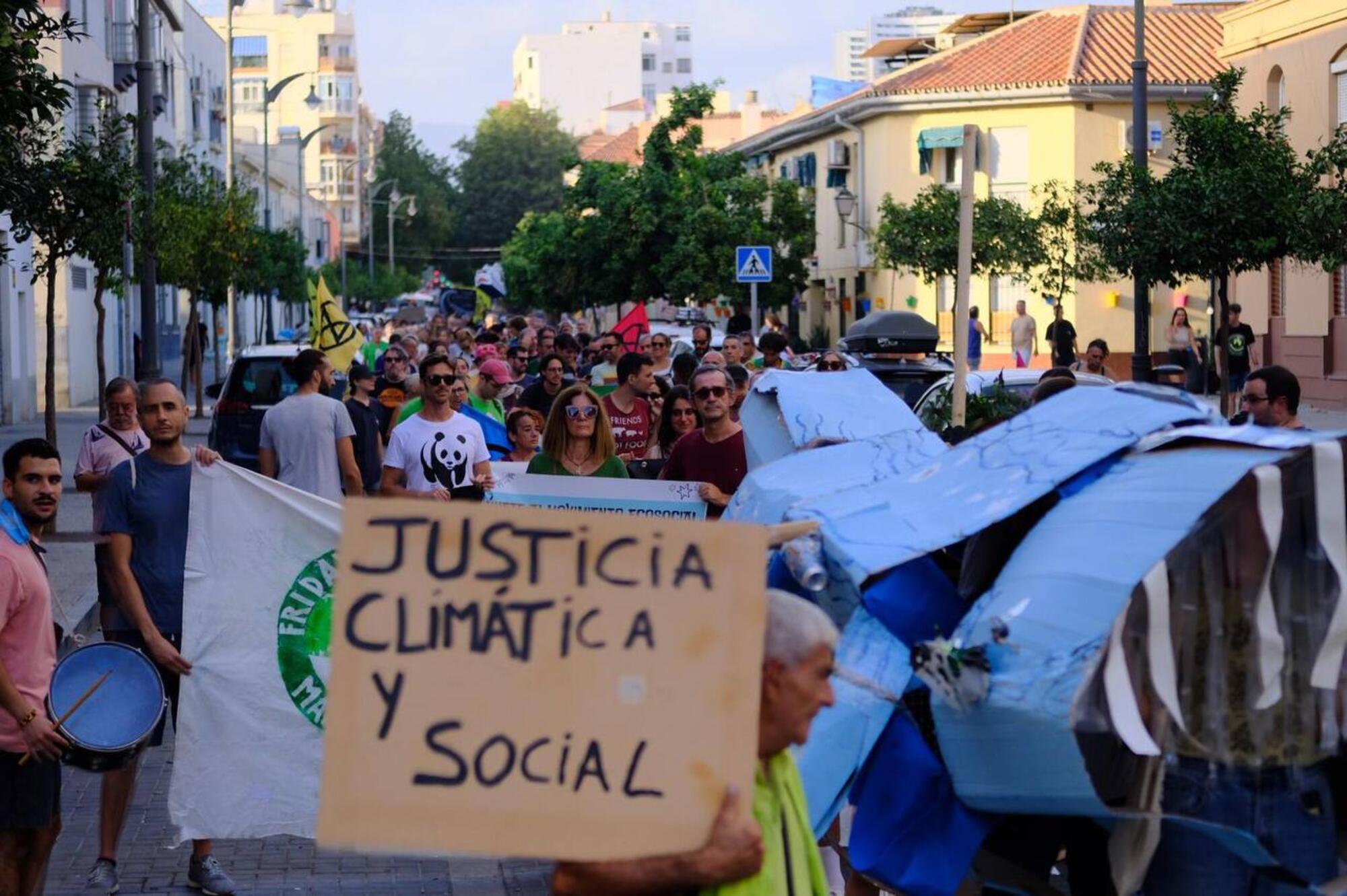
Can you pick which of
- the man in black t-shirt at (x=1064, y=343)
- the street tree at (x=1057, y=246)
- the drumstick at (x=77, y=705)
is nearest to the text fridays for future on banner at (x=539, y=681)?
the drumstick at (x=77, y=705)

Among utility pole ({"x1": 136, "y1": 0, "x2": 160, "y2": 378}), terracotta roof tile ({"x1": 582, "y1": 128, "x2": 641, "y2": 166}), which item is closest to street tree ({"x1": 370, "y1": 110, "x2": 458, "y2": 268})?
terracotta roof tile ({"x1": 582, "y1": 128, "x2": 641, "y2": 166})

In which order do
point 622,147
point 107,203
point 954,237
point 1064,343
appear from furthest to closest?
1. point 622,147
2. point 954,237
3. point 1064,343
4. point 107,203

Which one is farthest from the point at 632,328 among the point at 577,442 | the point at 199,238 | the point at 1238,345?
the point at 199,238

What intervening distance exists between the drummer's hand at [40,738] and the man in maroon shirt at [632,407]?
6.18m

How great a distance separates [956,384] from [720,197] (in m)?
32.9

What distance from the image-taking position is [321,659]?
709 cm

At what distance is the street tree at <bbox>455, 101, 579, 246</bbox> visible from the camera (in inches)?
4675

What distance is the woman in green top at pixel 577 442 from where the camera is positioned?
31.8 ft

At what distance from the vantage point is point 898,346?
1925 cm

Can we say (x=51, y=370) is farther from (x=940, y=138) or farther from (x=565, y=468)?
(x=940, y=138)

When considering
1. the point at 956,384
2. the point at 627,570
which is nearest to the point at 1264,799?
the point at 627,570

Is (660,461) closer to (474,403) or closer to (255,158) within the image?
(474,403)

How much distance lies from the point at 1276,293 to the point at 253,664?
1187 inches

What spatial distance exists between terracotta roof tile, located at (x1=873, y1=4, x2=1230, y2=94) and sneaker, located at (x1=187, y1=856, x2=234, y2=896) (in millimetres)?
40883
